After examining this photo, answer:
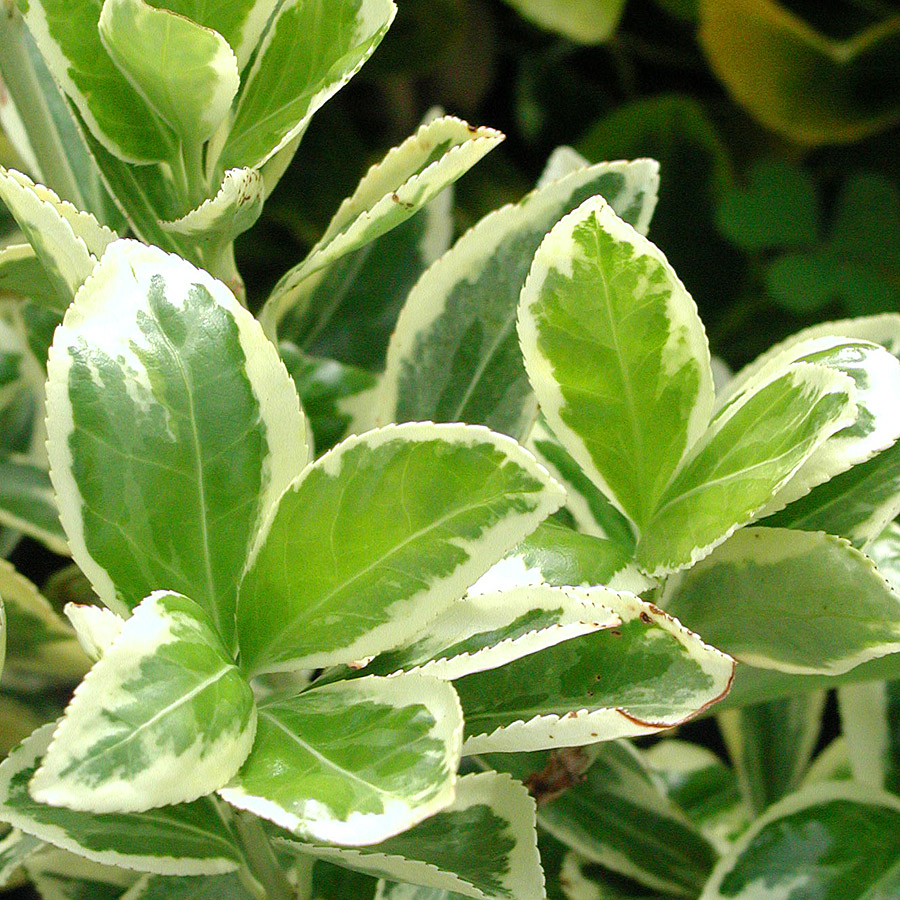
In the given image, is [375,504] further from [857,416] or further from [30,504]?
[30,504]

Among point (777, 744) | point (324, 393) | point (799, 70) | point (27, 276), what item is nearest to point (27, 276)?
point (27, 276)

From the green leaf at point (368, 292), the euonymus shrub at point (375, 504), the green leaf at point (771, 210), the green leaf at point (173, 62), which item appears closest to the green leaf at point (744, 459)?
the euonymus shrub at point (375, 504)

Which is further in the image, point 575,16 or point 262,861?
point 575,16

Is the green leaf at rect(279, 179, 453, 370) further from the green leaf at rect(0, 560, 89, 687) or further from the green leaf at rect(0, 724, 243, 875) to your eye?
the green leaf at rect(0, 724, 243, 875)

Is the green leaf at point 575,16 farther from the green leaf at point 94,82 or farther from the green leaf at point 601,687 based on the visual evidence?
the green leaf at point 601,687

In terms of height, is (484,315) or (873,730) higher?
(484,315)

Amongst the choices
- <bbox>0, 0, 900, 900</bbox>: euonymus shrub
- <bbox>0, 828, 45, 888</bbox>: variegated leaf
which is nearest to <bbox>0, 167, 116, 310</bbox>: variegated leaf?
<bbox>0, 0, 900, 900</bbox>: euonymus shrub
